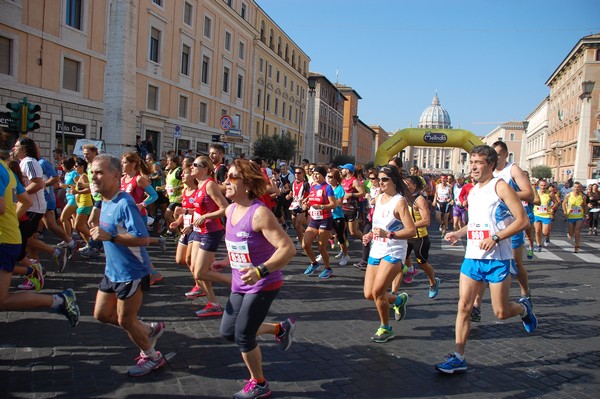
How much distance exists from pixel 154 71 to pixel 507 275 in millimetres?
29312

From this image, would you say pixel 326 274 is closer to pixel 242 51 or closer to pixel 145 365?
pixel 145 365

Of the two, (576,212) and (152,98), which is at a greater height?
(152,98)

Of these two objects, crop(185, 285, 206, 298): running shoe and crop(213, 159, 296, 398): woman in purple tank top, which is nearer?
crop(213, 159, 296, 398): woman in purple tank top

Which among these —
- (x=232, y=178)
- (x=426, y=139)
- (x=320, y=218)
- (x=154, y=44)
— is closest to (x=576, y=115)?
(x=426, y=139)

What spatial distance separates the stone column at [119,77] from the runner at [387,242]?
35.1ft

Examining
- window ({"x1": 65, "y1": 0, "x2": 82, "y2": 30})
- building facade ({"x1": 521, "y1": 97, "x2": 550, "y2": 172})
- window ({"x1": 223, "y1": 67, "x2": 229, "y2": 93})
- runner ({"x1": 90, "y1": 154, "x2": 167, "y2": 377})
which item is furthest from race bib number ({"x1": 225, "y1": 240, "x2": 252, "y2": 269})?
building facade ({"x1": 521, "y1": 97, "x2": 550, "y2": 172})

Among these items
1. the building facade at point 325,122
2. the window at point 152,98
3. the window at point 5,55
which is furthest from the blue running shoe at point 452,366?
the building facade at point 325,122

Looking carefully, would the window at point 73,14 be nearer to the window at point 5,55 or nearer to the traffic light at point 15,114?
the window at point 5,55

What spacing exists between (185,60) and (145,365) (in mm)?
32730

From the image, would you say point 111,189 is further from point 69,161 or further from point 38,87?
point 38,87

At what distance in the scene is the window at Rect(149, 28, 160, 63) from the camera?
2994cm

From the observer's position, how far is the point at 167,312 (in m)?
5.84

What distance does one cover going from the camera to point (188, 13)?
3375 centimetres

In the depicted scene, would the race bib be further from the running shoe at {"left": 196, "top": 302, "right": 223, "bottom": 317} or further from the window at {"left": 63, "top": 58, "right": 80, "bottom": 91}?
the window at {"left": 63, "top": 58, "right": 80, "bottom": 91}
